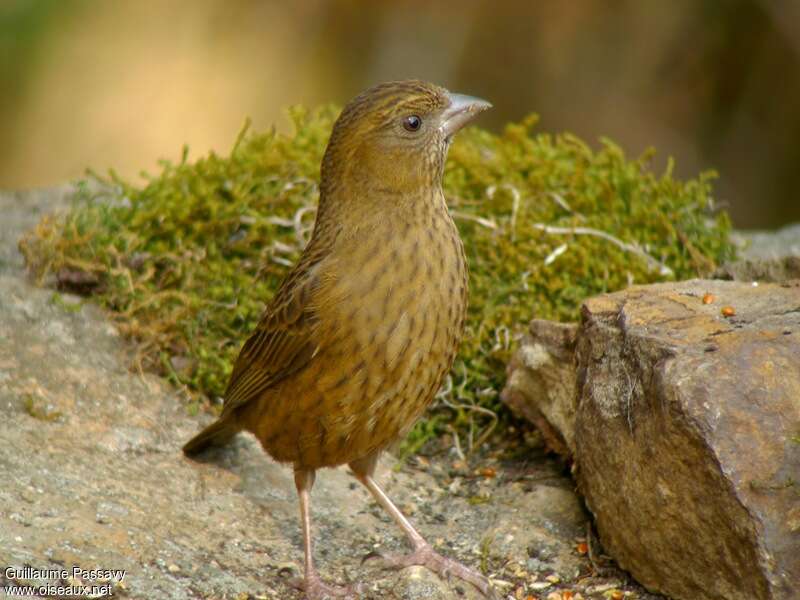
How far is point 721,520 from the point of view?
394cm

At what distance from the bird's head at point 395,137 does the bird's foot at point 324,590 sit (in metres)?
1.42

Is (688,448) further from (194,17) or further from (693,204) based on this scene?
(194,17)

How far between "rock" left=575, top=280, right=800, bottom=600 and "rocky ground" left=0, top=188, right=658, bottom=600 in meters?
0.34

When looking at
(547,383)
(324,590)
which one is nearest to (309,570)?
(324,590)

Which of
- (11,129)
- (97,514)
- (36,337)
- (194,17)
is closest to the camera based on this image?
(97,514)

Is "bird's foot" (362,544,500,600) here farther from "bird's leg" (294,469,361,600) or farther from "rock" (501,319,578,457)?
"rock" (501,319,578,457)

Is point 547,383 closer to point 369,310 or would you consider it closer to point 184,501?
point 369,310

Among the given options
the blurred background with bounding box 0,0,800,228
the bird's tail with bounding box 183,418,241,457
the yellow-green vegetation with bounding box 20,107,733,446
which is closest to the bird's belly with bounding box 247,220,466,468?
the bird's tail with bounding box 183,418,241,457

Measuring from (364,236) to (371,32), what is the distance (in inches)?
297

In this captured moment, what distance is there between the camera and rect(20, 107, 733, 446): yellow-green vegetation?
5727mm

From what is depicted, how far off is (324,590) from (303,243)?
2.18 m

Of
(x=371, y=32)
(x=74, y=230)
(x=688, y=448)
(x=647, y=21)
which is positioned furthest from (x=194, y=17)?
(x=688, y=448)

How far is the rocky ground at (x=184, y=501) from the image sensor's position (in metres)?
4.23

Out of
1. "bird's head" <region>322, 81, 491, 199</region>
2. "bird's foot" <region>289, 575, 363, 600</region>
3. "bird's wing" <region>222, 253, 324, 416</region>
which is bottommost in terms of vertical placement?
"bird's foot" <region>289, 575, 363, 600</region>
